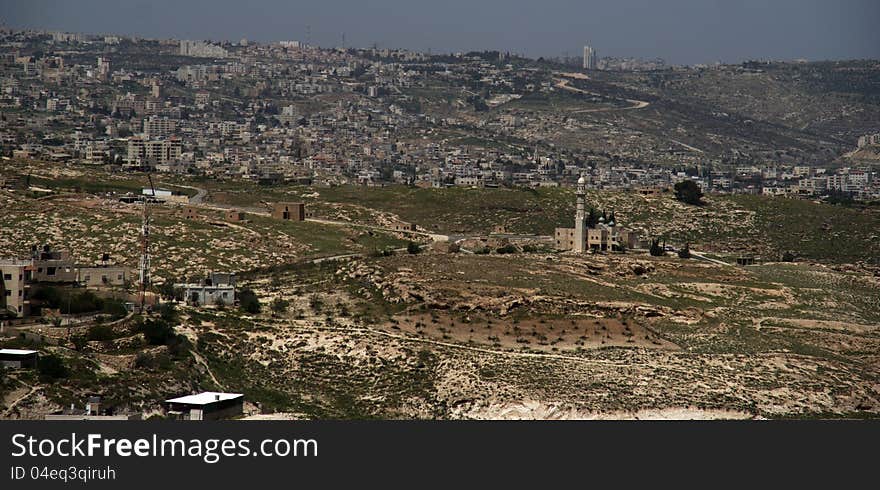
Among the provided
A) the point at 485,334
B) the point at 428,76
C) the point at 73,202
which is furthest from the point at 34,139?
the point at 428,76

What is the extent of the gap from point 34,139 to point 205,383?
7321cm

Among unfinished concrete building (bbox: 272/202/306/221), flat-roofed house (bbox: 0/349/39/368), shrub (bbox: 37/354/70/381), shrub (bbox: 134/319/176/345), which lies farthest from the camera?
unfinished concrete building (bbox: 272/202/306/221)

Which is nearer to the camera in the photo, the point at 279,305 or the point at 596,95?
the point at 279,305

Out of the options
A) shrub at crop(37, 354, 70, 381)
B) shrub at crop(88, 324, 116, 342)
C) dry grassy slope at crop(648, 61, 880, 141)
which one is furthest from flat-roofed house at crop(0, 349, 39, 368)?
dry grassy slope at crop(648, 61, 880, 141)

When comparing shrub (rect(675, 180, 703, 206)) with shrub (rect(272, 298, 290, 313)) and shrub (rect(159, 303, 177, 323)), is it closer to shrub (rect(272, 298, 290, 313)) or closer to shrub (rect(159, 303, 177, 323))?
shrub (rect(272, 298, 290, 313))

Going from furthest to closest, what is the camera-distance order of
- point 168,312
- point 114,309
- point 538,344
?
point 538,344, point 168,312, point 114,309

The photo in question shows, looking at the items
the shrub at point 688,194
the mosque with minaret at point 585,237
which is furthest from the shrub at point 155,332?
the shrub at point 688,194

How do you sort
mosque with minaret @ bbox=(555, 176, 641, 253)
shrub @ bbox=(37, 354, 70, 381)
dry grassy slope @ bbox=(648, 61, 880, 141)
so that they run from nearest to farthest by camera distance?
1. shrub @ bbox=(37, 354, 70, 381)
2. mosque with minaret @ bbox=(555, 176, 641, 253)
3. dry grassy slope @ bbox=(648, 61, 880, 141)

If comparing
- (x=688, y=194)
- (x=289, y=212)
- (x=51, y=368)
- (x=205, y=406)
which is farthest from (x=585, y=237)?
(x=205, y=406)

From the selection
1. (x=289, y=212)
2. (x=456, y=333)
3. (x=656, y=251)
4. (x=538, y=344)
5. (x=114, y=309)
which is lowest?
(x=538, y=344)

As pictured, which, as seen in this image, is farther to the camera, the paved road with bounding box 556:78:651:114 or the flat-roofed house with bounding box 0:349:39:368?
the paved road with bounding box 556:78:651:114

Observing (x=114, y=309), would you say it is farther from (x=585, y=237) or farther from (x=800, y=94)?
(x=800, y=94)

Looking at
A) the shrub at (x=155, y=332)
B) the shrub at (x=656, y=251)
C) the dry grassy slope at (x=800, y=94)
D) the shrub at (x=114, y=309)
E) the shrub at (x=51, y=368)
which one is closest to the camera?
the shrub at (x=51, y=368)

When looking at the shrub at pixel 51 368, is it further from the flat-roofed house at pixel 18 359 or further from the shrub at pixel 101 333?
the shrub at pixel 101 333
